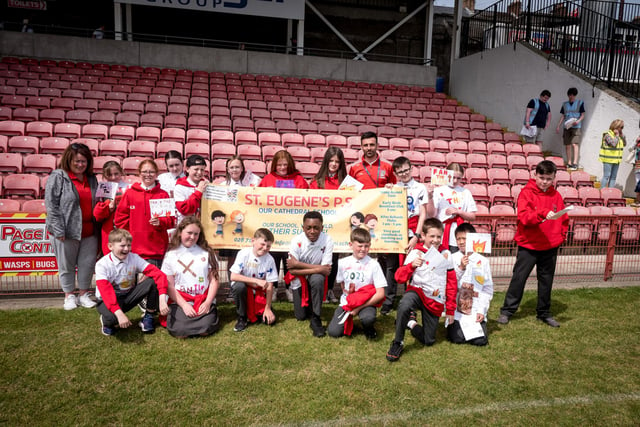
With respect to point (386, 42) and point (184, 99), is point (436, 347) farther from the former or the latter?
point (386, 42)

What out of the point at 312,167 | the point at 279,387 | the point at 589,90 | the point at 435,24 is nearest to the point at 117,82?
the point at 312,167

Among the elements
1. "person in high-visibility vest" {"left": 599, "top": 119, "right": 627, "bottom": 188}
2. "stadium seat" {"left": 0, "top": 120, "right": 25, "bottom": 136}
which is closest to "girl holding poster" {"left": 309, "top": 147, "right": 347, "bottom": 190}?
"stadium seat" {"left": 0, "top": 120, "right": 25, "bottom": 136}

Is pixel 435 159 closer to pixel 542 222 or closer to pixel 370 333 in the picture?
pixel 542 222

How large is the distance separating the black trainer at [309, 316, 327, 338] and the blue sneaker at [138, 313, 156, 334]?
1570mm

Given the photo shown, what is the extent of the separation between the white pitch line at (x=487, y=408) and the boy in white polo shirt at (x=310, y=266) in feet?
4.80

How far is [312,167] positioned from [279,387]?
560 cm

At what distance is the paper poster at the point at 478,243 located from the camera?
3734 millimetres

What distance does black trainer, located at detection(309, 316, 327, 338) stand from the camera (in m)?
4.08

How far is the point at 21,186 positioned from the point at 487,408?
7202 mm

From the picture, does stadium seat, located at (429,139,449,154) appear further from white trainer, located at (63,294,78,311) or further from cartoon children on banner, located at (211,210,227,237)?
white trainer, located at (63,294,78,311)

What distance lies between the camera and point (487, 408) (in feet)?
9.77

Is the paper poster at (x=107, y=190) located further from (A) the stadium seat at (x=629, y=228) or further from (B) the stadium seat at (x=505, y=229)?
(A) the stadium seat at (x=629, y=228)

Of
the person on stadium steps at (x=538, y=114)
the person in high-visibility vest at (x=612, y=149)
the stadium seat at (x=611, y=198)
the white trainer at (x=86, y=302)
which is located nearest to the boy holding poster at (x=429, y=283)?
the white trainer at (x=86, y=302)

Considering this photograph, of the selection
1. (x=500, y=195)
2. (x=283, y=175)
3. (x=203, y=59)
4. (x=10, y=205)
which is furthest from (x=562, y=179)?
(x=203, y=59)
